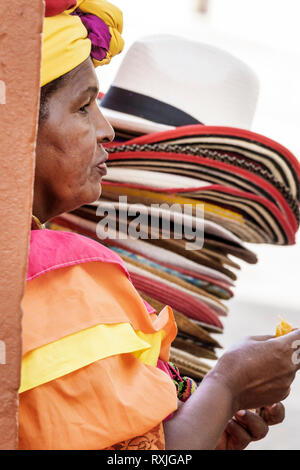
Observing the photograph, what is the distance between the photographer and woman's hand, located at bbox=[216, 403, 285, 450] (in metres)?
0.85

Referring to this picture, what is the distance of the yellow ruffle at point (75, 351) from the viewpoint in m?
0.54

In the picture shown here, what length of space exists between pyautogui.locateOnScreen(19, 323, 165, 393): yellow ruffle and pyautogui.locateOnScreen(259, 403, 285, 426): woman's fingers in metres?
0.34

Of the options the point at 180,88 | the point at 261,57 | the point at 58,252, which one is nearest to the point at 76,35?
the point at 58,252

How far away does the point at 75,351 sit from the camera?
0.56 meters

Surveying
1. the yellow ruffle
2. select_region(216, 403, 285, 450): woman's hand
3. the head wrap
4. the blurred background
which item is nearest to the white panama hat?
the head wrap

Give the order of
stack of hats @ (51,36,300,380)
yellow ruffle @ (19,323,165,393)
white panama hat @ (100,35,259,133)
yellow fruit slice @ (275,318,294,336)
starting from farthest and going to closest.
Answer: white panama hat @ (100,35,259,133) → stack of hats @ (51,36,300,380) → yellow fruit slice @ (275,318,294,336) → yellow ruffle @ (19,323,165,393)

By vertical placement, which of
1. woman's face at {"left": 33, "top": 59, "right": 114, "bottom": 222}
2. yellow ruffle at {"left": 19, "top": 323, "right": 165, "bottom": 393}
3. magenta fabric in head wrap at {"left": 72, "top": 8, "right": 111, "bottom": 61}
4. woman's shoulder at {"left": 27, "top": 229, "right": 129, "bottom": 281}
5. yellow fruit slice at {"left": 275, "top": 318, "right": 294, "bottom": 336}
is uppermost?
magenta fabric in head wrap at {"left": 72, "top": 8, "right": 111, "bottom": 61}

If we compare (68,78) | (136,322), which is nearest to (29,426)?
(136,322)

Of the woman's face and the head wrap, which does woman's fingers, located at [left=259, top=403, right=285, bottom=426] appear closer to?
the woman's face

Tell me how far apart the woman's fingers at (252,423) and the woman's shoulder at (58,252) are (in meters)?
0.32

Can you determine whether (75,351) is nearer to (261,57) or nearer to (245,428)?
(245,428)

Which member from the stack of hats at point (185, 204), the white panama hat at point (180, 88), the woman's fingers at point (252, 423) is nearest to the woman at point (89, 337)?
the woman's fingers at point (252, 423)

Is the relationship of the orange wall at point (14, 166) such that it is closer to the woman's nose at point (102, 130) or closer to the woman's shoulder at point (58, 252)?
the woman's shoulder at point (58, 252)

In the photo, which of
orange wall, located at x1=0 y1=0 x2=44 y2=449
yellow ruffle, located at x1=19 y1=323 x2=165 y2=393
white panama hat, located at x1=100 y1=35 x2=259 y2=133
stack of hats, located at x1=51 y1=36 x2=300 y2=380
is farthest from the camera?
white panama hat, located at x1=100 y1=35 x2=259 y2=133
